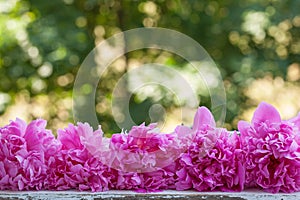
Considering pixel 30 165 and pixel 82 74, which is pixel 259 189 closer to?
pixel 30 165

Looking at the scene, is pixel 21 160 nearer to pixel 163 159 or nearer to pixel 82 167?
pixel 82 167

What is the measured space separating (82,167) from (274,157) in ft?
0.95

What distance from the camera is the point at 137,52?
3.12 m

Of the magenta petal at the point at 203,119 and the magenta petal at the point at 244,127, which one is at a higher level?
the magenta petal at the point at 203,119

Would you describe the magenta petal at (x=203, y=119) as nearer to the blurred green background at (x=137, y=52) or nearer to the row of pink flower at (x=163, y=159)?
the row of pink flower at (x=163, y=159)

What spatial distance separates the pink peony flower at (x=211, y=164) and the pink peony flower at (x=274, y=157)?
0.02m

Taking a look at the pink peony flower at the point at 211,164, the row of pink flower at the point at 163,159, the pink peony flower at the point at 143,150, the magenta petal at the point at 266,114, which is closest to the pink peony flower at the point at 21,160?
the row of pink flower at the point at 163,159

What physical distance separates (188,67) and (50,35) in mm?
747

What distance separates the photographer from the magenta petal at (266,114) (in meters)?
0.82

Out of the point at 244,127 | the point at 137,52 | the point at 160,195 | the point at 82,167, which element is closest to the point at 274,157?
the point at 244,127

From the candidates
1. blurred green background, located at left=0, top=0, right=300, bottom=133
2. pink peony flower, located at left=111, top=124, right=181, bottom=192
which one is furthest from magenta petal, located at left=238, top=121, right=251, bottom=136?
blurred green background, located at left=0, top=0, right=300, bottom=133

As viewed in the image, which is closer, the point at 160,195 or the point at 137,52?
the point at 160,195

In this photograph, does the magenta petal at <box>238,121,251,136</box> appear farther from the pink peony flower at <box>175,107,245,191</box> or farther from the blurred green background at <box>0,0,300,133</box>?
the blurred green background at <box>0,0,300,133</box>

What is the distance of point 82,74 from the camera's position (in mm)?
3062
